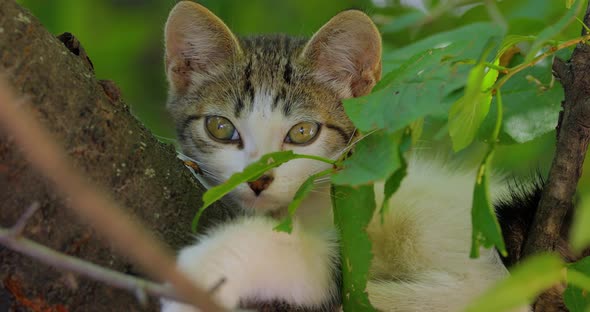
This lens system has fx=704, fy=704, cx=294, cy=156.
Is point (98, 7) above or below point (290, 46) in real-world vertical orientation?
below

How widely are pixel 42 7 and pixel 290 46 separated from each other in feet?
3.26

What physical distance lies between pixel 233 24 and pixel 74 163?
197cm

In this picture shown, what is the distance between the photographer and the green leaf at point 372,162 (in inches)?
42.7

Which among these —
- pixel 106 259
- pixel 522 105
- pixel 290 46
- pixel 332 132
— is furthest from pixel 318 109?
pixel 106 259

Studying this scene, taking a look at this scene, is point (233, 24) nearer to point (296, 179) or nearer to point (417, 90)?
point (296, 179)

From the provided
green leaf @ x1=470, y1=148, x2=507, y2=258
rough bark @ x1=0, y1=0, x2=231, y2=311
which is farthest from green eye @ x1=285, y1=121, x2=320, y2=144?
green leaf @ x1=470, y1=148, x2=507, y2=258

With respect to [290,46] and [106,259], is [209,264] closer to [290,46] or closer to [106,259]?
[106,259]

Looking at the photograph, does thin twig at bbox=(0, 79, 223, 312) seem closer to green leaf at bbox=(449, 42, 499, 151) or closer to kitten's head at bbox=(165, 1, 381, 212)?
green leaf at bbox=(449, 42, 499, 151)

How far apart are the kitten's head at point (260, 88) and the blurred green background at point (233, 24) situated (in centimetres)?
17

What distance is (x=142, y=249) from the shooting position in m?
0.67

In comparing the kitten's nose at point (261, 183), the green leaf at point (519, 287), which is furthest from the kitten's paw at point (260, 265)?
the green leaf at point (519, 287)

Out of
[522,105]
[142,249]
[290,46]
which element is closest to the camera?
[142,249]

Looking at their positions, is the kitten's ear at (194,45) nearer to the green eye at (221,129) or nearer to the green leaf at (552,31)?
the green eye at (221,129)

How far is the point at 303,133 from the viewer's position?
6.61ft
